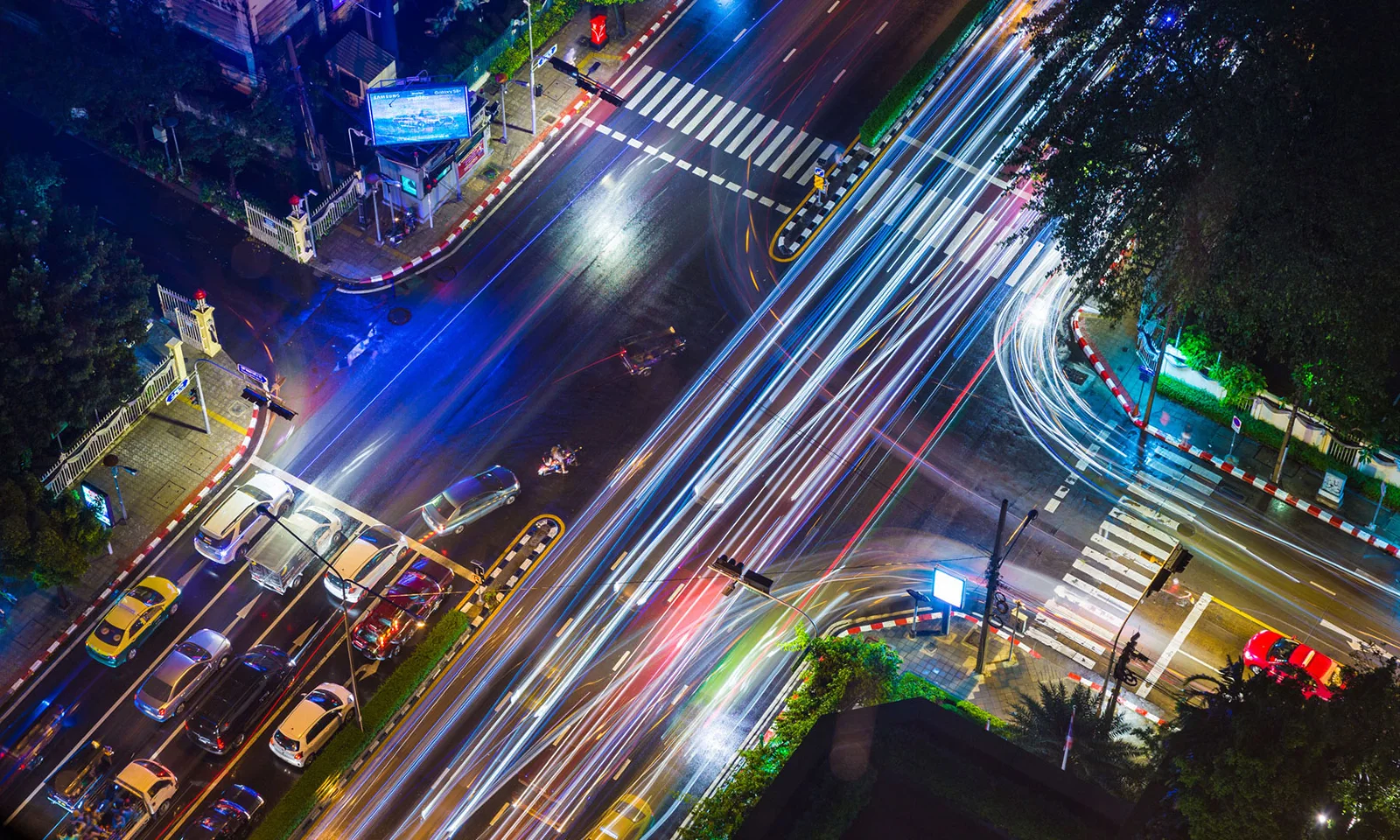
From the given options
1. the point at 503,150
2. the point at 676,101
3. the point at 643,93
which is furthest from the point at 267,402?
the point at 676,101

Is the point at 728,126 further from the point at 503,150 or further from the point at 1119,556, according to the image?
the point at 1119,556

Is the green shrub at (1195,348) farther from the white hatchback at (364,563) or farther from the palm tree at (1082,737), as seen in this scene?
the white hatchback at (364,563)

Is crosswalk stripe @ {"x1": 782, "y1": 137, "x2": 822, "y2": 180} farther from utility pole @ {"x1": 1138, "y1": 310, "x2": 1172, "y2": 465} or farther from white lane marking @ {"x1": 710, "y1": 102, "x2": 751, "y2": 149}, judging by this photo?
utility pole @ {"x1": 1138, "y1": 310, "x2": 1172, "y2": 465}

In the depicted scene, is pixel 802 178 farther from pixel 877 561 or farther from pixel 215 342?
pixel 215 342

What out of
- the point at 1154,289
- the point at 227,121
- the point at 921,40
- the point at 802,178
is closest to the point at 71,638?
the point at 227,121

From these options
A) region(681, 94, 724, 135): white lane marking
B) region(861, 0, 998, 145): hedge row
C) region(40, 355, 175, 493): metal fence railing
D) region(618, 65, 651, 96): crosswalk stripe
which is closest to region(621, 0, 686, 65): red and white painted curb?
region(618, 65, 651, 96): crosswalk stripe

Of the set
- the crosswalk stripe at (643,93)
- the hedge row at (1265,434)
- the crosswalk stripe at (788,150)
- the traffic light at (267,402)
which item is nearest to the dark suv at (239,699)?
the traffic light at (267,402)
